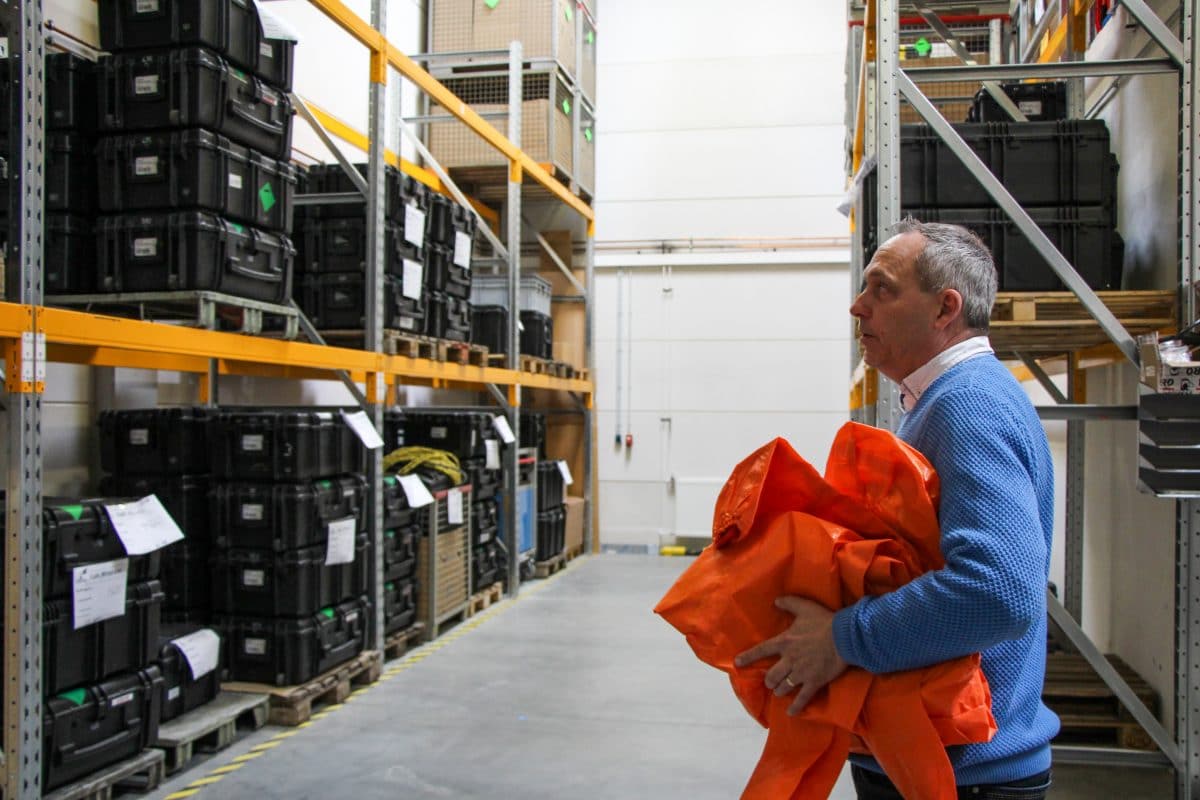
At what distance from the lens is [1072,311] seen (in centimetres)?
399

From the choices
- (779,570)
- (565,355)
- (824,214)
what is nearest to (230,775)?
(779,570)

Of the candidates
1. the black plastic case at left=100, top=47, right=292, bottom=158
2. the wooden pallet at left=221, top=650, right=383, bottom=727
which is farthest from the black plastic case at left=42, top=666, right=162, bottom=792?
the black plastic case at left=100, top=47, right=292, bottom=158

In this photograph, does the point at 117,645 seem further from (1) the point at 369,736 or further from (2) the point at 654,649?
(2) the point at 654,649

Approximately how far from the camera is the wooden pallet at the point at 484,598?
309 inches

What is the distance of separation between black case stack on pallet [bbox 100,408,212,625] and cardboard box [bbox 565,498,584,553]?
5.56 m

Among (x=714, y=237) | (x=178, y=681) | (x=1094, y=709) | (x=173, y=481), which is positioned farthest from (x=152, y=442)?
(x=714, y=237)

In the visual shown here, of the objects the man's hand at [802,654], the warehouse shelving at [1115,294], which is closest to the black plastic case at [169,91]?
the warehouse shelving at [1115,294]

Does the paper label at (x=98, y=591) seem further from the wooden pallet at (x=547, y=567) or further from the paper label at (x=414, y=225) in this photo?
the wooden pallet at (x=547, y=567)

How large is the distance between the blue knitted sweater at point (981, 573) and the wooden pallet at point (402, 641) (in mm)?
5171

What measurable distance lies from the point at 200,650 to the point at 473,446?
11.5 ft

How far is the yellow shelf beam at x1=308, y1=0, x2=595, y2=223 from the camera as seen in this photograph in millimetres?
5574

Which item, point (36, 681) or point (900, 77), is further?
point (900, 77)

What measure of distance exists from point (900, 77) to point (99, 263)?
371cm

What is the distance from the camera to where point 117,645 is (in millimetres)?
3988
